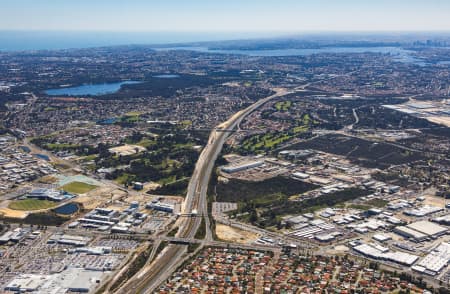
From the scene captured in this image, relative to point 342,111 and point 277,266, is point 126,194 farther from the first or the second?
point 342,111

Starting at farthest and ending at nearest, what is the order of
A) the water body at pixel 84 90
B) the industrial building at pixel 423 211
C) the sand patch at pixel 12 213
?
1. the water body at pixel 84 90
2. the industrial building at pixel 423 211
3. the sand patch at pixel 12 213

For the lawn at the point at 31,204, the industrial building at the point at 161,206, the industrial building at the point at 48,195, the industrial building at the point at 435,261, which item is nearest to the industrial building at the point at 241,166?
the industrial building at the point at 161,206

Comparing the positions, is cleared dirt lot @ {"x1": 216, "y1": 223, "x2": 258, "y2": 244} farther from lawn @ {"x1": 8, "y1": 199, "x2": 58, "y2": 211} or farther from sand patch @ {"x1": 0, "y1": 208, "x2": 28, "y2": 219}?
sand patch @ {"x1": 0, "y1": 208, "x2": 28, "y2": 219}

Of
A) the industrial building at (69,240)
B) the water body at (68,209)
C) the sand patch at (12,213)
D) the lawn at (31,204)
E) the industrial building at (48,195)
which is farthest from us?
the industrial building at (48,195)

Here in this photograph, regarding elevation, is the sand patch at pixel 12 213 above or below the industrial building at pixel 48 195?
below

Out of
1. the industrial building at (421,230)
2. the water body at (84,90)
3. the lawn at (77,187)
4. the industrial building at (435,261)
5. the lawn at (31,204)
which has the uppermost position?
the water body at (84,90)

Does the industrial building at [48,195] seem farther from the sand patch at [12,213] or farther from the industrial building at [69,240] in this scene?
the industrial building at [69,240]

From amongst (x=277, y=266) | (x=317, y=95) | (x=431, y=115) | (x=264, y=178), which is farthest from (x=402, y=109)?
(x=277, y=266)
